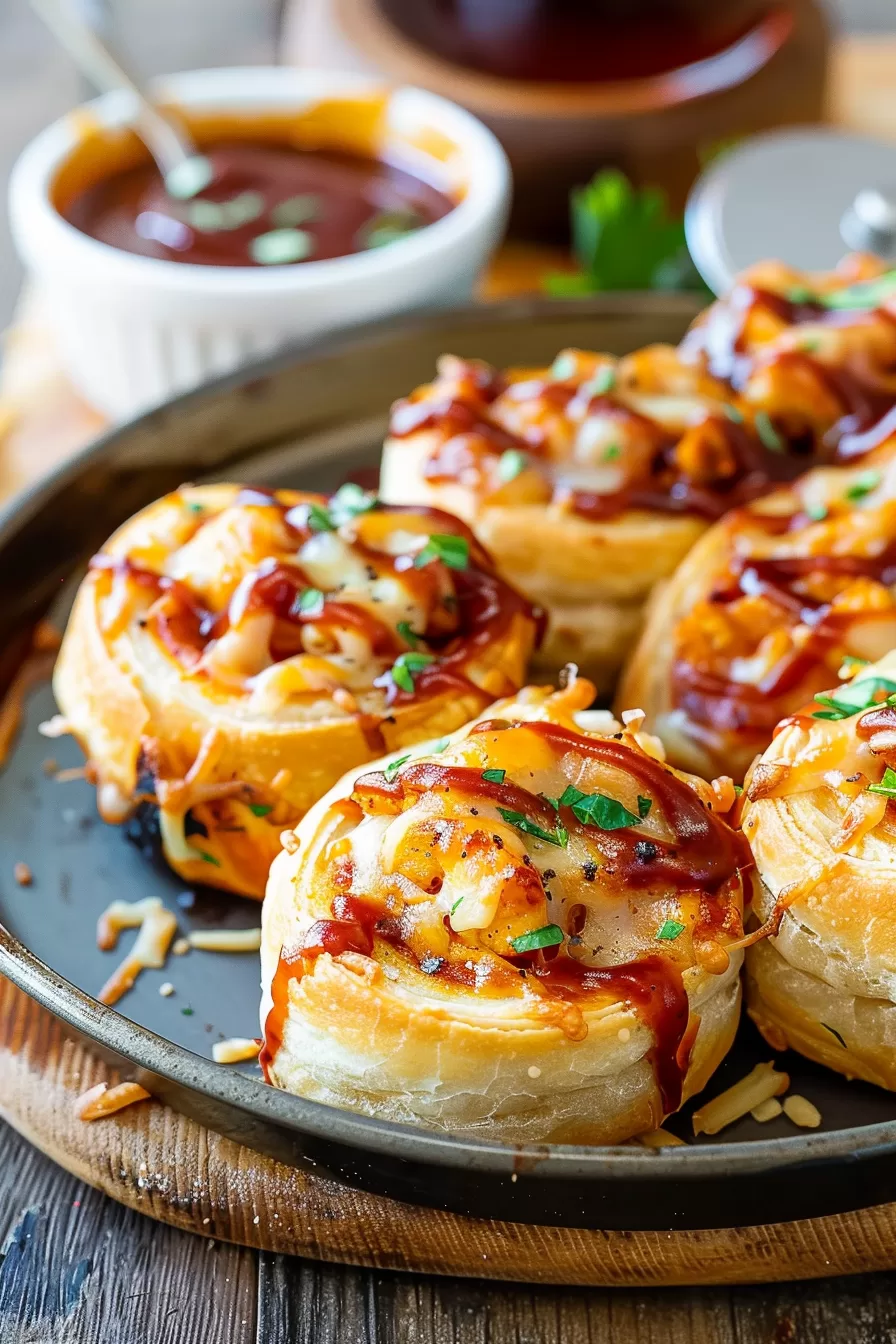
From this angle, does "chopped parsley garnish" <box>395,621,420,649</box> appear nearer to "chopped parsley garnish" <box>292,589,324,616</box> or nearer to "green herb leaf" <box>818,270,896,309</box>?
"chopped parsley garnish" <box>292,589,324,616</box>

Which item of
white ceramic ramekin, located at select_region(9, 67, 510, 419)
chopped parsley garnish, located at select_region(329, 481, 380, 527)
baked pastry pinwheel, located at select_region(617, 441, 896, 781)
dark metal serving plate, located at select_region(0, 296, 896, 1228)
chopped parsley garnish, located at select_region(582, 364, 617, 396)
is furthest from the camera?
white ceramic ramekin, located at select_region(9, 67, 510, 419)

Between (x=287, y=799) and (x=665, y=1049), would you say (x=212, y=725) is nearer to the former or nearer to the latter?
(x=287, y=799)

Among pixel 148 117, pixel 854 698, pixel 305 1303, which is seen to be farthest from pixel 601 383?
pixel 148 117

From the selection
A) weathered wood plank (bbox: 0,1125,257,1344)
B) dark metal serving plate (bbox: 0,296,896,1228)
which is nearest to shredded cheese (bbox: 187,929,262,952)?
dark metal serving plate (bbox: 0,296,896,1228)

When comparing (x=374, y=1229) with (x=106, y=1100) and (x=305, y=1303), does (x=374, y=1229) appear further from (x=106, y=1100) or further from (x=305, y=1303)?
(x=106, y=1100)

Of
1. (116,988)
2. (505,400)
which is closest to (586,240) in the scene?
(505,400)

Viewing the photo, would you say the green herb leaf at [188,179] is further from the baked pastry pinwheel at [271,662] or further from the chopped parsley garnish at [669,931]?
the chopped parsley garnish at [669,931]
